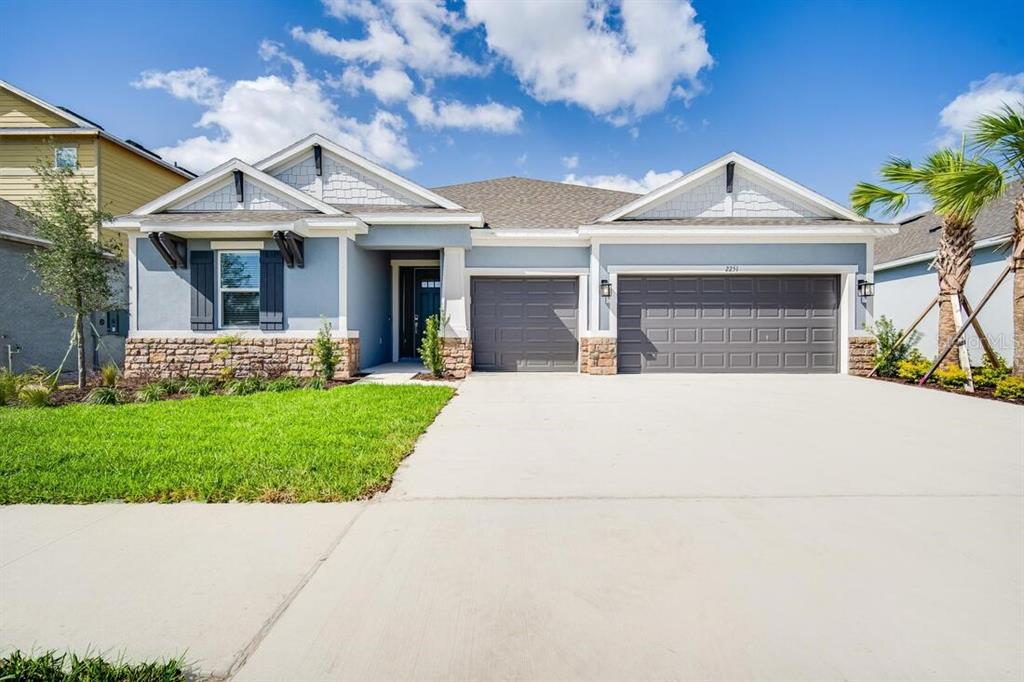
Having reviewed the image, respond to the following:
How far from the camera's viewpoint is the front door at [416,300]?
1315 cm

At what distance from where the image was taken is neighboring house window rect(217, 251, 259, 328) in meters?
10.2

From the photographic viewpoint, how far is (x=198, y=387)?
8266 millimetres

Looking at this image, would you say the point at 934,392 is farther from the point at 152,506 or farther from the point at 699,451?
the point at 152,506

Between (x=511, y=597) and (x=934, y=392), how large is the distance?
33.7 ft

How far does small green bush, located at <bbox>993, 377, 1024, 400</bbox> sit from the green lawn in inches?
385

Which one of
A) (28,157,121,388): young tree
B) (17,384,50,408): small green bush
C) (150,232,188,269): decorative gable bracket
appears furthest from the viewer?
(150,232,188,269): decorative gable bracket

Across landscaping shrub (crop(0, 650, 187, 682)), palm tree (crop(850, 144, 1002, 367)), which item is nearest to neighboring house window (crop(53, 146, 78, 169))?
landscaping shrub (crop(0, 650, 187, 682))

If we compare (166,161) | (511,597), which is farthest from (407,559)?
(166,161)

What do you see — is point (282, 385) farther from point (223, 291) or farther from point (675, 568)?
point (675, 568)

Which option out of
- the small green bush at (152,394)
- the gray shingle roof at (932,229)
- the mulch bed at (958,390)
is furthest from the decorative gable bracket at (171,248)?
the gray shingle roof at (932,229)

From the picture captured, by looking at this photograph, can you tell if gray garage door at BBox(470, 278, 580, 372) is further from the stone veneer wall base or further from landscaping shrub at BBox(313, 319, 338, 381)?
landscaping shrub at BBox(313, 319, 338, 381)

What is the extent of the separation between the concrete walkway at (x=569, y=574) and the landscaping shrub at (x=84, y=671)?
147mm

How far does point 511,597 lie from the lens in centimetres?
224

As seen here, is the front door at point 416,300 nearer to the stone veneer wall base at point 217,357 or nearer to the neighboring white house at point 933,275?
the stone veneer wall base at point 217,357
